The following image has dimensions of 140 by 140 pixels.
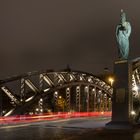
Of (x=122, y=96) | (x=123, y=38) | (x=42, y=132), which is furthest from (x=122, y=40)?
(x=42, y=132)

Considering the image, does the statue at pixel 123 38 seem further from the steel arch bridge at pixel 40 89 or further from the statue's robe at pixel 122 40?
the steel arch bridge at pixel 40 89

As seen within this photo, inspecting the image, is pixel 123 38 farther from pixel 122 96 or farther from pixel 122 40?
pixel 122 96

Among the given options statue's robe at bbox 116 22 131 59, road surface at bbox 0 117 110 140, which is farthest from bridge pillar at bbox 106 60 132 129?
road surface at bbox 0 117 110 140

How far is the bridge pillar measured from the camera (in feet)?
90.2

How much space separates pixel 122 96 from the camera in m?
27.8

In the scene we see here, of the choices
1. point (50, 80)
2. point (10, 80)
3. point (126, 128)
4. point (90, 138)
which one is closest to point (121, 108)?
point (126, 128)

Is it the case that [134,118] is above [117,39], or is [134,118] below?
below

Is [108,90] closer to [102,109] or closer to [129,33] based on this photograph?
[102,109]

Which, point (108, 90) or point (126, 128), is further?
point (108, 90)

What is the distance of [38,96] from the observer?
41.5 meters

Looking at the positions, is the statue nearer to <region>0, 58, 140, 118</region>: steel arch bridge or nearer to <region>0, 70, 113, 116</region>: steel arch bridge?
<region>0, 58, 140, 118</region>: steel arch bridge

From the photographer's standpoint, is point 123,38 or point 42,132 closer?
point 42,132

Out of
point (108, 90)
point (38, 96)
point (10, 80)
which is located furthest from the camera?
point (108, 90)

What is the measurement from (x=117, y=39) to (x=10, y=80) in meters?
12.3
